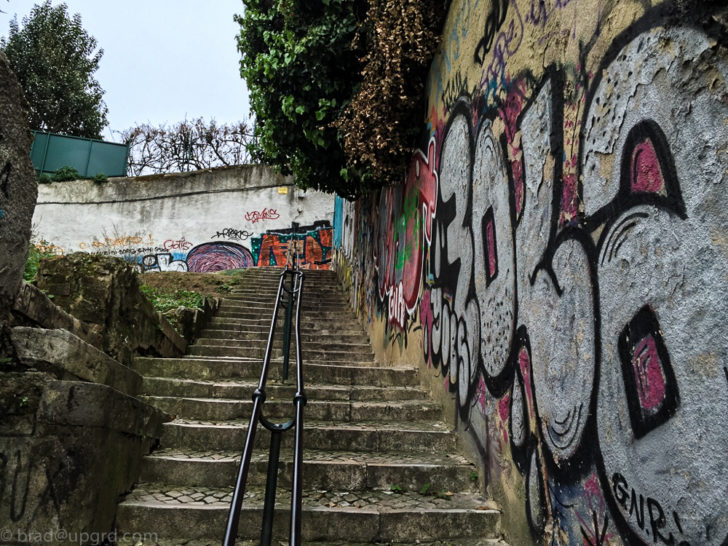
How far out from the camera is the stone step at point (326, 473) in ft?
10.1

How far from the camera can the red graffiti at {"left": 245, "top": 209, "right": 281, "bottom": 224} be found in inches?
611

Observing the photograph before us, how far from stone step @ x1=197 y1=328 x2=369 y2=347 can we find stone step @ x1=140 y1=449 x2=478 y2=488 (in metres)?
2.92

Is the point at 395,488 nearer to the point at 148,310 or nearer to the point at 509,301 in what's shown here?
the point at 509,301

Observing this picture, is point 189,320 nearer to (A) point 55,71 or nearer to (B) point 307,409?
(B) point 307,409

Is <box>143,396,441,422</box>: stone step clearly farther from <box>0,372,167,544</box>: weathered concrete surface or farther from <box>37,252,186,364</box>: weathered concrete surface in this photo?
<box>0,372,167,544</box>: weathered concrete surface

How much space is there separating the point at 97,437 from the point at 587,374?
2.38 m

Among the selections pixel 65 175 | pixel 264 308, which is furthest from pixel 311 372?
pixel 65 175

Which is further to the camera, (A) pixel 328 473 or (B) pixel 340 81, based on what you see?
(B) pixel 340 81

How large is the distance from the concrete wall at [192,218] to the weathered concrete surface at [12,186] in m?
12.9

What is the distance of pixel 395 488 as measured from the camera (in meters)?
3.11

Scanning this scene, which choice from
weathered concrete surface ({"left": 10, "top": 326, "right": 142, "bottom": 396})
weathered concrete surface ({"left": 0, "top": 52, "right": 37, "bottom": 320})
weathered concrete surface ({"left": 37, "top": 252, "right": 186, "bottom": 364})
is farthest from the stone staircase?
weathered concrete surface ({"left": 0, "top": 52, "right": 37, "bottom": 320})

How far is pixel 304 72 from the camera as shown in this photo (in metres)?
5.97

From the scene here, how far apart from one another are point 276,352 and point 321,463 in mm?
2613

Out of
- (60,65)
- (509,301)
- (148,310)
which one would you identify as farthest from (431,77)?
(60,65)
